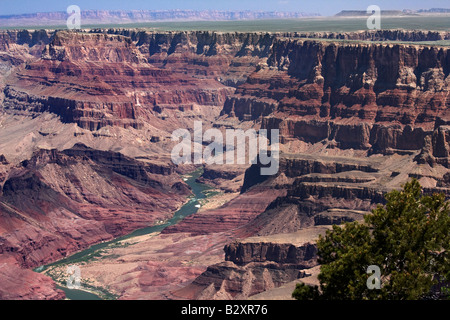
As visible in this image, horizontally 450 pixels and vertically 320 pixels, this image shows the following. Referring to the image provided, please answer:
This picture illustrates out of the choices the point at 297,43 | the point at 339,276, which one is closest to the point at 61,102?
the point at 297,43

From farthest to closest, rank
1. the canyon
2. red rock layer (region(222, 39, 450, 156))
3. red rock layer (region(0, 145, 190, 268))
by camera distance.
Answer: red rock layer (region(222, 39, 450, 156)) < red rock layer (region(0, 145, 190, 268)) < the canyon

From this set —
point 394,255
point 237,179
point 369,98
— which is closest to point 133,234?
point 237,179

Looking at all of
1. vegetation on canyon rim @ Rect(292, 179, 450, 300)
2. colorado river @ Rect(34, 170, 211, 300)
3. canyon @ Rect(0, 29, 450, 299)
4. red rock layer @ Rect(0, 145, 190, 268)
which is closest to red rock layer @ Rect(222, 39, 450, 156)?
canyon @ Rect(0, 29, 450, 299)

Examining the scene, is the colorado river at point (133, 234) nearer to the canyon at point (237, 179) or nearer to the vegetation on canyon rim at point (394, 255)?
the canyon at point (237, 179)

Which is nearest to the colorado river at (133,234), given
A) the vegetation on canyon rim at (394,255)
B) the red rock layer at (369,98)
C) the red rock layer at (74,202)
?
the red rock layer at (74,202)

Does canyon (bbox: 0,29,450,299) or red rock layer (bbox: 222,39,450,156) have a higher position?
red rock layer (bbox: 222,39,450,156)

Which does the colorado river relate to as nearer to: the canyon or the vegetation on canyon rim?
the canyon
